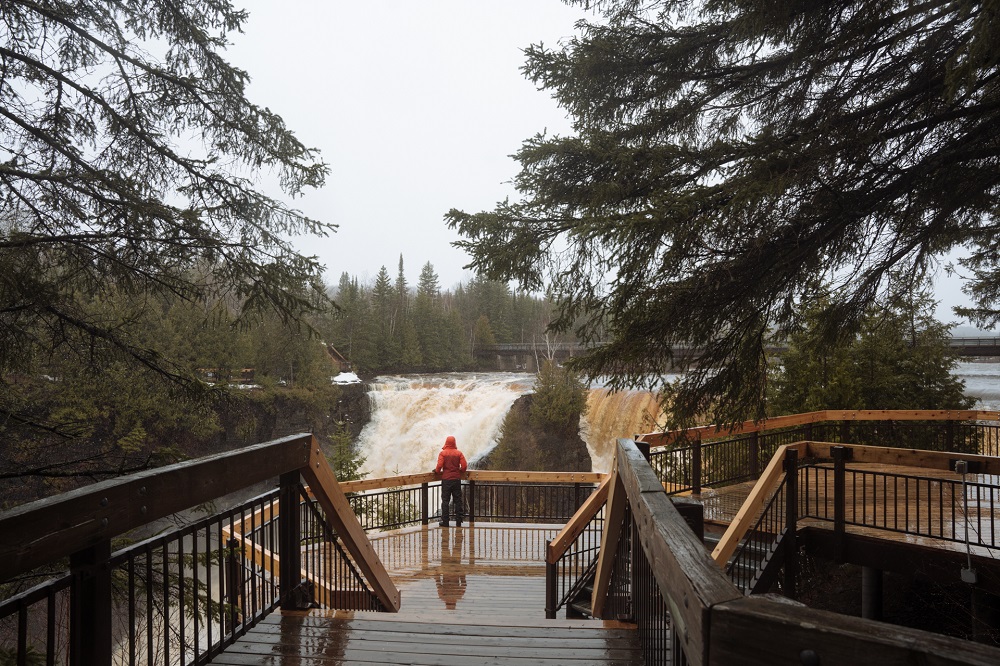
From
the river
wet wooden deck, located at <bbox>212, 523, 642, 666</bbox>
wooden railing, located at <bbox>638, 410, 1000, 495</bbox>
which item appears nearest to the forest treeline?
the river

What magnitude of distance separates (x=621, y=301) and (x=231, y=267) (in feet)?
12.6

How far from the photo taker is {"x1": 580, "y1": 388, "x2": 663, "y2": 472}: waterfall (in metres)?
23.7

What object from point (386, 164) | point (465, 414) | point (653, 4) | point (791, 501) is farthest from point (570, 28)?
point (386, 164)

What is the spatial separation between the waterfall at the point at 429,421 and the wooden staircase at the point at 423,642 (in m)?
22.1

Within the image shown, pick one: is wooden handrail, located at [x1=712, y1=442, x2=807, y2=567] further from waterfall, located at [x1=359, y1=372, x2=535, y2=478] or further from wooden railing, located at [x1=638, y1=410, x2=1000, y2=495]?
Result: waterfall, located at [x1=359, y1=372, x2=535, y2=478]

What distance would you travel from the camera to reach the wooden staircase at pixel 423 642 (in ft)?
8.50

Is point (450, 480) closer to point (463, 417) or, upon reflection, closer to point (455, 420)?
point (455, 420)

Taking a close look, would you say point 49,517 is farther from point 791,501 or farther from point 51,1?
point 791,501

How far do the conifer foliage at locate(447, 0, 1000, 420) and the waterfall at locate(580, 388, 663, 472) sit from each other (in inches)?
640

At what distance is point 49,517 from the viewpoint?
1.62 meters

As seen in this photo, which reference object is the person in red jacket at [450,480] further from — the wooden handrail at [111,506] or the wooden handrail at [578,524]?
the wooden handrail at [111,506]

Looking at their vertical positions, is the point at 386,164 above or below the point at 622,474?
above

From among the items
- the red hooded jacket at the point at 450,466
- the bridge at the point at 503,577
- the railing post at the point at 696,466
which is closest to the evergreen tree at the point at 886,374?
the bridge at the point at 503,577

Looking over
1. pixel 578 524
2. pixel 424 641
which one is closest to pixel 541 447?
pixel 578 524
